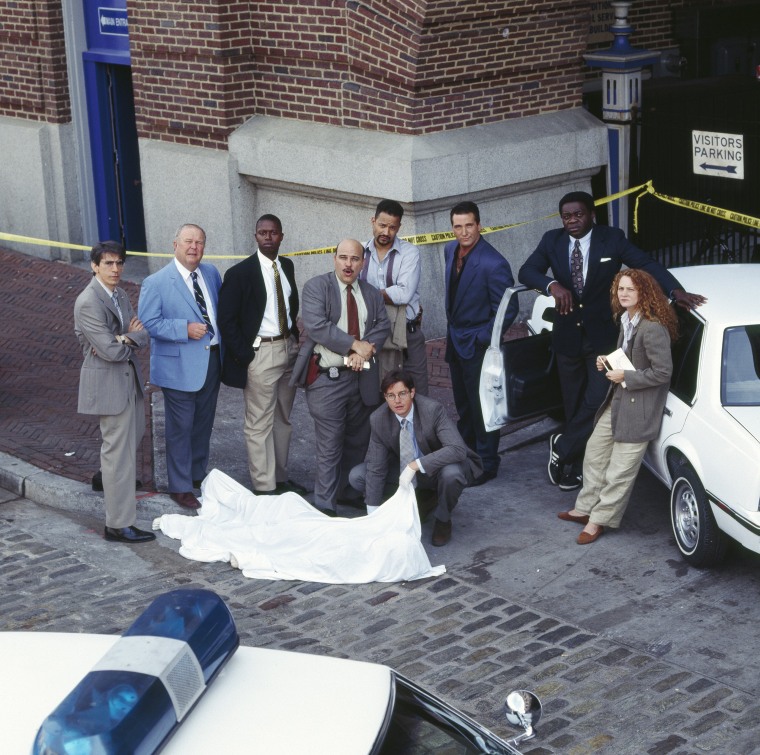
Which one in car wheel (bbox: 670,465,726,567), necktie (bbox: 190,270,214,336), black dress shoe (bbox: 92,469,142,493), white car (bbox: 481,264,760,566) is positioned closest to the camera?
Answer: white car (bbox: 481,264,760,566)

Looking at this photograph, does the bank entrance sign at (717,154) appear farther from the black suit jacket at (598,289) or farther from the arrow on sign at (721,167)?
the black suit jacket at (598,289)

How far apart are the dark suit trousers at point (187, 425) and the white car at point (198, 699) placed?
4.90 metres

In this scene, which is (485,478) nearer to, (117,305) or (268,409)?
(268,409)

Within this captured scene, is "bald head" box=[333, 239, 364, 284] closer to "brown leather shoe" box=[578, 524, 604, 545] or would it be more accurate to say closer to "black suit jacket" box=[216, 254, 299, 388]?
"black suit jacket" box=[216, 254, 299, 388]

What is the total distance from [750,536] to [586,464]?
1.47 m

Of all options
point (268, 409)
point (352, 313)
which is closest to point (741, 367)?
point (352, 313)

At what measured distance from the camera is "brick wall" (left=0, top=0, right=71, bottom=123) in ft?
51.8

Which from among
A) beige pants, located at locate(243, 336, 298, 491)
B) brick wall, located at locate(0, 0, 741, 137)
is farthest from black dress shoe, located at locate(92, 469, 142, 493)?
brick wall, located at locate(0, 0, 741, 137)

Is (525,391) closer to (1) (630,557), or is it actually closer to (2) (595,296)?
(2) (595,296)

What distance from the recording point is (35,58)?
15992mm

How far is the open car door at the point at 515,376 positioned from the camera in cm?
870

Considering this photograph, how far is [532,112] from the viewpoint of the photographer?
42.2 ft

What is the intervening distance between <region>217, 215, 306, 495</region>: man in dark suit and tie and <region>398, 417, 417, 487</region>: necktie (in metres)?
1.14

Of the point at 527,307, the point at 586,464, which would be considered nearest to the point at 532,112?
the point at 527,307
